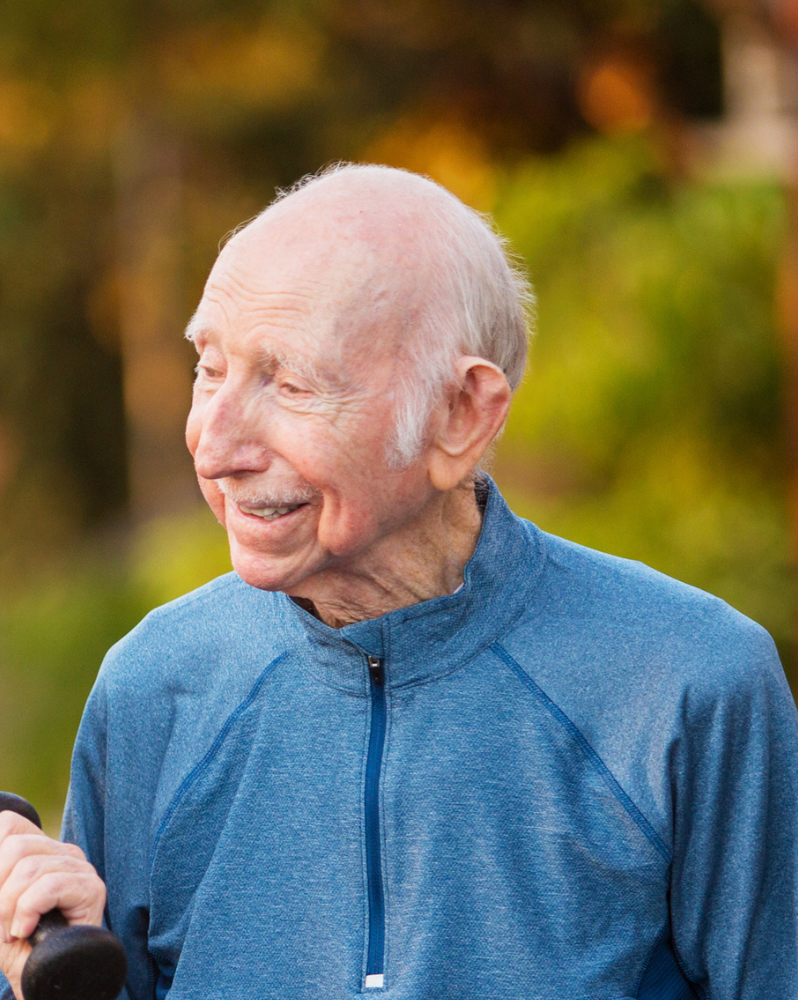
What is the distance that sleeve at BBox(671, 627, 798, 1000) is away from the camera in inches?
57.8

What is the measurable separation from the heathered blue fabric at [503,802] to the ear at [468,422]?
4.5 inches

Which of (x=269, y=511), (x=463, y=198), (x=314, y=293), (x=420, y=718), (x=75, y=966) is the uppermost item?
(x=463, y=198)

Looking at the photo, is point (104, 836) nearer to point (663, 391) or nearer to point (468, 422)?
point (468, 422)

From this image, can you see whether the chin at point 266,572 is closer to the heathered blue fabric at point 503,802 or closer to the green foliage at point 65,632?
the heathered blue fabric at point 503,802

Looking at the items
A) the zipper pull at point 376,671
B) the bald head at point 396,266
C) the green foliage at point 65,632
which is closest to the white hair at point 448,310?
the bald head at point 396,266

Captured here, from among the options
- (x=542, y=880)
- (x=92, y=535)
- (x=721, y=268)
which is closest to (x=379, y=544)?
(x=542, y=880)

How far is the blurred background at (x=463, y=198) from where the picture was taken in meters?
5.10

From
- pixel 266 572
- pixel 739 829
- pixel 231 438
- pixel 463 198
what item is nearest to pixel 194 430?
pixel 231 438

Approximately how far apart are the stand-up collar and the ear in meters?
0.11

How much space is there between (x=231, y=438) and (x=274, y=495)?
0.08 metres

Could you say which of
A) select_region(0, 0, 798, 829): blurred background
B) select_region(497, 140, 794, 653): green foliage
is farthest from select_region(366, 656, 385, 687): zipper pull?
select_region(497, 140, 794, 653): green foliage

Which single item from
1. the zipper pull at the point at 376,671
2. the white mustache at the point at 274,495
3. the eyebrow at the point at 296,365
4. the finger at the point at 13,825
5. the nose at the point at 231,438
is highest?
the eyebrow at the point at 296,365

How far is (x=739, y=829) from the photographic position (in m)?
1.49

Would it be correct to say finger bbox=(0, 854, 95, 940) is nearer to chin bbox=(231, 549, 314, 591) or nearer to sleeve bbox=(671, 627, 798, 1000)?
chin bbox=(231, 549, 314, 591)
